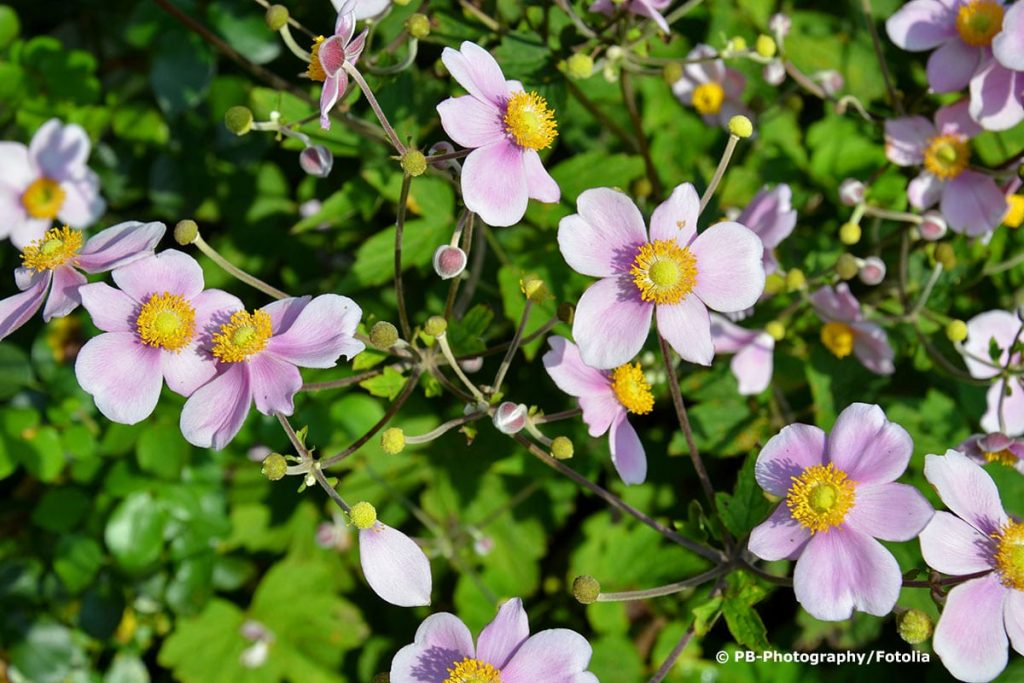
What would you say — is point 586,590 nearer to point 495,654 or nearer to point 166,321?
point 495,654

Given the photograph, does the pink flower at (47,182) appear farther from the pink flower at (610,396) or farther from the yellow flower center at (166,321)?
the pink flower at (610,396)

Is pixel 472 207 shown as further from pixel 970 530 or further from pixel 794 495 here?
pixel 970 530

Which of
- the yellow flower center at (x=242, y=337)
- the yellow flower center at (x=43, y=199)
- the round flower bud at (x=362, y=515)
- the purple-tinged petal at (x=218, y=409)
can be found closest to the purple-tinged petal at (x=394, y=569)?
the round flower bud at (x=362, y=515)

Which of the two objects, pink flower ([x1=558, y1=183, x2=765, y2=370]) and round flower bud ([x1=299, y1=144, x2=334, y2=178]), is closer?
pink flower ([x1=558, y1=183, x2=765, y2=370])

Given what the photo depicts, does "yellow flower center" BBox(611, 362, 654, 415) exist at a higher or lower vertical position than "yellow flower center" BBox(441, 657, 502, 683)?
higher

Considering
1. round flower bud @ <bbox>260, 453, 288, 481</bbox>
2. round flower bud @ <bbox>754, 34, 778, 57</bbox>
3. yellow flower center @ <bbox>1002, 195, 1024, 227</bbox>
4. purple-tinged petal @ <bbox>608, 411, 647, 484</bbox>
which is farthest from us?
yellow flower center @ <bbox>1002, 195, 1024, 227</bbox>

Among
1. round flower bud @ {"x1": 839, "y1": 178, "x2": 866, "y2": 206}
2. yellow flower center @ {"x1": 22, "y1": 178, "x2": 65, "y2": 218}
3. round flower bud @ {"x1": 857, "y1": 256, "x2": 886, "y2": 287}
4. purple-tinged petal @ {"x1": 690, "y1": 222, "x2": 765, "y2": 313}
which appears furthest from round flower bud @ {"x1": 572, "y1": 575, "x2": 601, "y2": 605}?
yellow flower center @ {"x1": 22, "y1": 178, "x2": 65, "y2": 218}

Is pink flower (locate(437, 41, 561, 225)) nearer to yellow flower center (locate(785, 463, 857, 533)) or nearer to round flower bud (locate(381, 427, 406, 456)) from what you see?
round flower bud (locate(381, 427, 406, 456))
